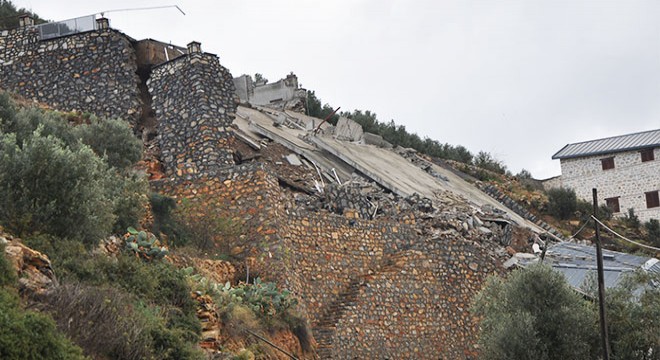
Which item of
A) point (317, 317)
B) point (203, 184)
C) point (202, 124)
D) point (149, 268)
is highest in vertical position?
point (202, 124)

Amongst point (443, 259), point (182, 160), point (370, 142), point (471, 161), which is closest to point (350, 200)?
point (443, 259)

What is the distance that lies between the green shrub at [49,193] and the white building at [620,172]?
34586 millimetres

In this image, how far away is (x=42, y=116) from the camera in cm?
2275

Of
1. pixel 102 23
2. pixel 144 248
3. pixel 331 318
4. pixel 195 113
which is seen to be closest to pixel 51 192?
pixel 144 248

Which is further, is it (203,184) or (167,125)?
(167,125)

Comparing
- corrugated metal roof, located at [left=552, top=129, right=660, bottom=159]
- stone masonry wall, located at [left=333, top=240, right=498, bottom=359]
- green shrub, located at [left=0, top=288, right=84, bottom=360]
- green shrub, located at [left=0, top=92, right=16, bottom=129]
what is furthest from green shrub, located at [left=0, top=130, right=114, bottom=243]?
corrugated metal roof, located at [left=552, top=129, right=660, bottom=159]

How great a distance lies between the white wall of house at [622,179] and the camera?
1820 inches

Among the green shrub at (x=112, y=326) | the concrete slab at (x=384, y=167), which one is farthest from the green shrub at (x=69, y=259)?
the concrete slab at (x=384, y=167)

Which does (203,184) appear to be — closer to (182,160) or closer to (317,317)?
(182,160)

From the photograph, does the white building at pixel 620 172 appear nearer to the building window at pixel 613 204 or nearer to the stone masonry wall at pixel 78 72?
the building window at pixel 613 204

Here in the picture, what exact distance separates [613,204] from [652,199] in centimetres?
186

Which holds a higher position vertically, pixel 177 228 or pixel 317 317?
pixel 177 228

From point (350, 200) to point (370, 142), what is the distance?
46.6 ft

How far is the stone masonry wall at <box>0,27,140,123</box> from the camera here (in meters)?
27.4
